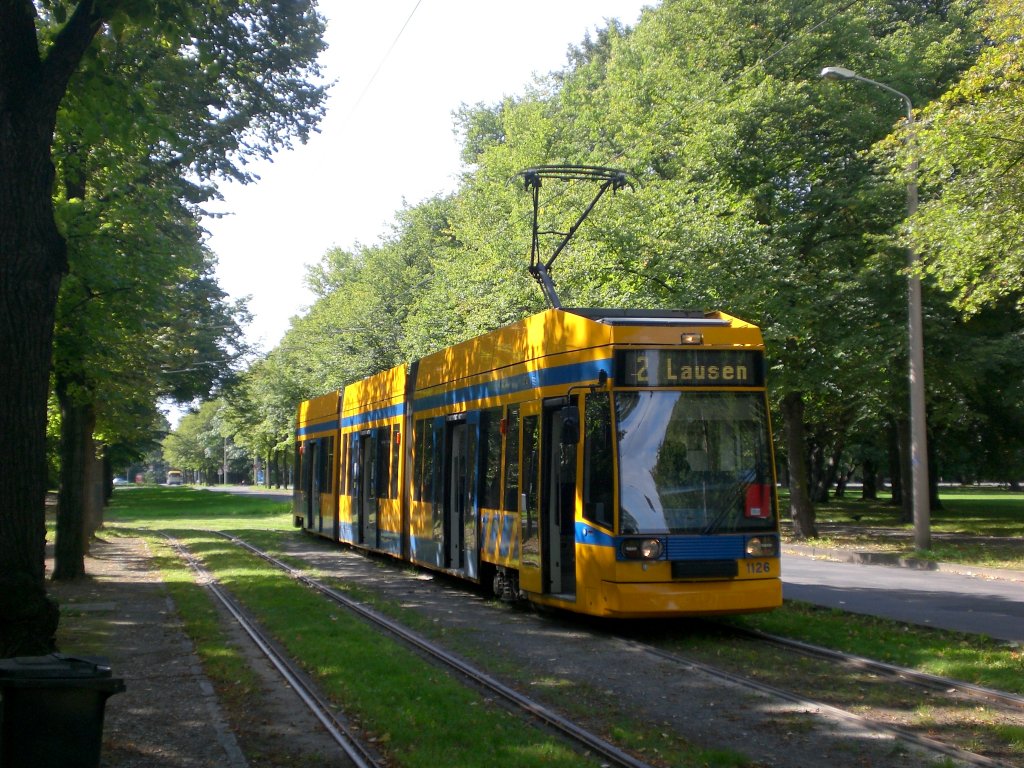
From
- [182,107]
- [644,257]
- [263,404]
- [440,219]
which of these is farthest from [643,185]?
[263,404]

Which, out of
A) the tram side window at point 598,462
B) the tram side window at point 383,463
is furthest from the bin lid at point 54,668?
the tram side window at point 383,463

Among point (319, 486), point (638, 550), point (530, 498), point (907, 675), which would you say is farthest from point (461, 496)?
point (319, 486)

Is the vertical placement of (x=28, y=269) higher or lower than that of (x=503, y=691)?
higher

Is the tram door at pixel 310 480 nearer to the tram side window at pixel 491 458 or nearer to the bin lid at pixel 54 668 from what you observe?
the tram side window at pixel 491 458

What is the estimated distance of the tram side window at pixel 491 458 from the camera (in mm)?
13656

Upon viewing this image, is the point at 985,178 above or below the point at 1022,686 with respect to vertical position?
above

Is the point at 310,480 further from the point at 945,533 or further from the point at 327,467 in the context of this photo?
the point at 945,533

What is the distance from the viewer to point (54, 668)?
5621 millimetres

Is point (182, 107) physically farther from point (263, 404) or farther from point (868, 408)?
point (263, 404)

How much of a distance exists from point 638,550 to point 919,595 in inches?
281

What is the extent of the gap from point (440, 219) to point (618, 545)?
4895cm

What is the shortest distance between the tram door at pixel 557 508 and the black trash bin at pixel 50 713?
21.9ft

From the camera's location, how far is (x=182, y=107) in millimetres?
18688

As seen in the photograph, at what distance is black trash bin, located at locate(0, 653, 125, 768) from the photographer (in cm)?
543
